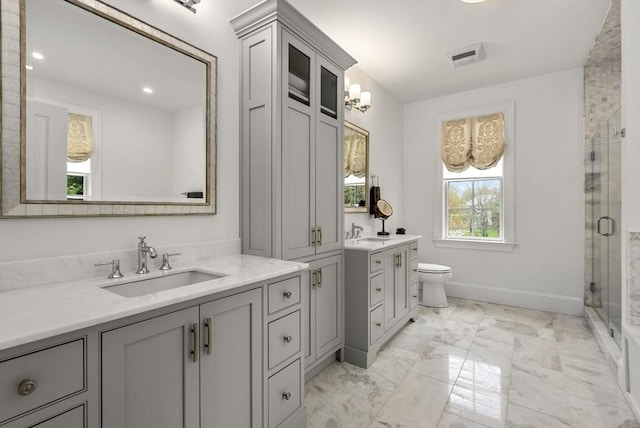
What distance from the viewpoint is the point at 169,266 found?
1.64 meters

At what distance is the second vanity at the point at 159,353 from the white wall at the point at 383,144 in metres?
1.85

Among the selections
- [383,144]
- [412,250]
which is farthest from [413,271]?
[383,144]

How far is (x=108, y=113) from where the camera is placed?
152cm

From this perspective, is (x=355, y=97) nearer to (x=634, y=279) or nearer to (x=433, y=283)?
(x=433, y=283)

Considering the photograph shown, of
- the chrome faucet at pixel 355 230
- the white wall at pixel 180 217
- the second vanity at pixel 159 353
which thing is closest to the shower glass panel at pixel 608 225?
the chrome faucet at pixel 355 230

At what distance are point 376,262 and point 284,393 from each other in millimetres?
1274

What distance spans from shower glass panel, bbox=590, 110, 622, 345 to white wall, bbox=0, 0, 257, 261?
2926 millimetres

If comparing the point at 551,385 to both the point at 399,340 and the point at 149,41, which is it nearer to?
the point at 399,340

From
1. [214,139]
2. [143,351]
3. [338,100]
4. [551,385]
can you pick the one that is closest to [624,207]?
[551,385]

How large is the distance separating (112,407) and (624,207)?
305cm

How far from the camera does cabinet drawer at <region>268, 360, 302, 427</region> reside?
153cm

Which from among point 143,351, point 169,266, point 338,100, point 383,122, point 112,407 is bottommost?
point 112,407

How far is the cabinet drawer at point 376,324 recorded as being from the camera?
2.46 metres

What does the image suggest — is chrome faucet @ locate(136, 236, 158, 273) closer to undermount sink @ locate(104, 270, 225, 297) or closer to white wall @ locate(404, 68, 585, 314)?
undermount sink @ locate(104, 270, 225, 297)
